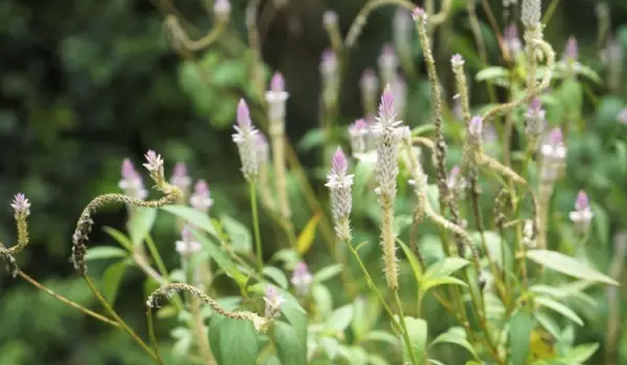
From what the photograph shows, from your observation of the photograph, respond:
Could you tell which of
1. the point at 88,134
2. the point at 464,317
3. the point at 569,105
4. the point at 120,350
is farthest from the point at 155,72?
the point at 464,317

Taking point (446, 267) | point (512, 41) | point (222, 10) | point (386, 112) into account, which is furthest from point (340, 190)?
point (222, 10)

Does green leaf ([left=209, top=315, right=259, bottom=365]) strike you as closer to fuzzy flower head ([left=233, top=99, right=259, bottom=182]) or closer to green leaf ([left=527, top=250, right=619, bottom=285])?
fuzzy flower head ([left=233, top=99, right=259, bottom=182])

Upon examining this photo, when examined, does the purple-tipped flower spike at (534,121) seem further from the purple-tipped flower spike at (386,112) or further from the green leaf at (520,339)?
the purple-tipped flower spike at (386,112)

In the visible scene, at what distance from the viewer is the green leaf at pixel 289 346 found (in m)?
0.87

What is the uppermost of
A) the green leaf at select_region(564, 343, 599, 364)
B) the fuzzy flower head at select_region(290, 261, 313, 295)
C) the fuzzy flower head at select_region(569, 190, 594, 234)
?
the fuzzy flower head at select_region(569, 190, 594, 234)

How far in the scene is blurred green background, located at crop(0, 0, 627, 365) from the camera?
222cm

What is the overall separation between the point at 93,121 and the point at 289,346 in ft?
6.01

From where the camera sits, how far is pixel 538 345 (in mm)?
1188

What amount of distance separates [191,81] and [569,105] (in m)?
1.10

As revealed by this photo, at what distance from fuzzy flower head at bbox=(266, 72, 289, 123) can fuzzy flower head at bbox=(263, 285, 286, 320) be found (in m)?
0.39

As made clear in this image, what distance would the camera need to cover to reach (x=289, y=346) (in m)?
0.87

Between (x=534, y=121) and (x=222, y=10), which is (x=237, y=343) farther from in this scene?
(x=222, y=10)

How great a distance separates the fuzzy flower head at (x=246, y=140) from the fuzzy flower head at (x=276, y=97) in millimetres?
246

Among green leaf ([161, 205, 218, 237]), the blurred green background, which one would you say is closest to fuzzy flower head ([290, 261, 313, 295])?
green leaf ([161, 205, 218, 237])
